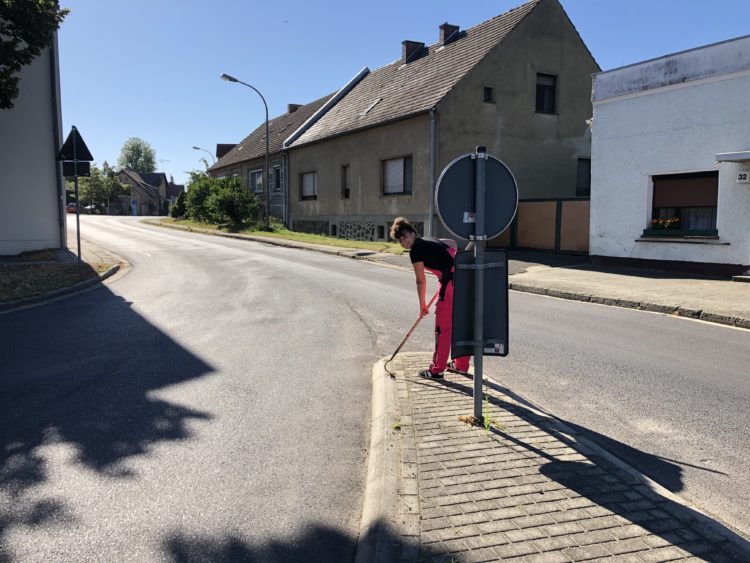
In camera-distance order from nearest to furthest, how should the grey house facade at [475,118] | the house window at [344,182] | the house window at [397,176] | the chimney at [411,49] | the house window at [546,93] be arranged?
the grey house facade at [475,118]
the house window at [397,176]
the house window at [546,93]
the house window at [344,182]
the chimney at [411,49]

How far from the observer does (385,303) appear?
1031 cm

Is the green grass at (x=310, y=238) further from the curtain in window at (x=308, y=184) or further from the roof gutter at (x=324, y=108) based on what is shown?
the roof gutter at (x=324, y=108)

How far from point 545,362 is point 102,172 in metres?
99.3

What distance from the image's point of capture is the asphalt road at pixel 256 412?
318 cm

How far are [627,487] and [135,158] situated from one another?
13375 cm

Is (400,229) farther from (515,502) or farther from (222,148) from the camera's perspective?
(222,148)

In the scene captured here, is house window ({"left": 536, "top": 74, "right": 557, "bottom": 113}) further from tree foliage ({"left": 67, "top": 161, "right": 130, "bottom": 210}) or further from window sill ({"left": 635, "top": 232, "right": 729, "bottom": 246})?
tree foliage ({"left": 67, "top": 161, "right": 130, "bottom": 210})

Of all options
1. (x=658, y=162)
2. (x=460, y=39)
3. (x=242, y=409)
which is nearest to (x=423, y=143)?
(x=460, y=39)

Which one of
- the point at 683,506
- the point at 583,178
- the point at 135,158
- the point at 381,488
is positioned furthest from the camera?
the point at 135,158

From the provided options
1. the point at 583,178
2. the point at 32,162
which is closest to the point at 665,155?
the point at 583,178

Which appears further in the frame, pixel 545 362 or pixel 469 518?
pixel 545 362

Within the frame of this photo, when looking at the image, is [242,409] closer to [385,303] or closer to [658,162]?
[385,303]

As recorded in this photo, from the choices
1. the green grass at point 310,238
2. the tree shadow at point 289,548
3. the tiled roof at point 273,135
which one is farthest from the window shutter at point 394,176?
the tree shadow at point 289,548

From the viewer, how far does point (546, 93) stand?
2323cm
